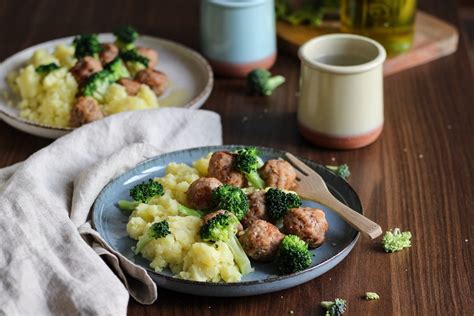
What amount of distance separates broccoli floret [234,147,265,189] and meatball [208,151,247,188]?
0.04ft

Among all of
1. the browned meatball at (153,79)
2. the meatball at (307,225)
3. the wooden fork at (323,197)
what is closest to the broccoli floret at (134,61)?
the browned meatball at (153,79)

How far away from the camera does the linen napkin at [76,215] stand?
4.83 ft

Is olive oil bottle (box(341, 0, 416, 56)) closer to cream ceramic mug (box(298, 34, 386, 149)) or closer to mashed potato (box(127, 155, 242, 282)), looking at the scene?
cream ceramic mug (box(298, 34, 386, 149))

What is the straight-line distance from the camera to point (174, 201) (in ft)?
5.58

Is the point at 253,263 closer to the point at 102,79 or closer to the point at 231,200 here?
the point at 231,200

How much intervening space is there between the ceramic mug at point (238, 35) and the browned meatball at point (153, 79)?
24cm

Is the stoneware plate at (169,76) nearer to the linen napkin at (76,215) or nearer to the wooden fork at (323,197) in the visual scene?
the linen napkin at (76,215)

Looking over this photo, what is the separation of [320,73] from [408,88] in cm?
56

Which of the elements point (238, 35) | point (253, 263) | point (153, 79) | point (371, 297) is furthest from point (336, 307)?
point (238, 35)

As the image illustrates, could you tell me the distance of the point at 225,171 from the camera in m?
1.78

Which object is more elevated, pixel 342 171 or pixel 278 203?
pixel 278 203

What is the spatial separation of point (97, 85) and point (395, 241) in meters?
0.96

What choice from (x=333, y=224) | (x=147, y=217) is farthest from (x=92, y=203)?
(x=333, y=224)

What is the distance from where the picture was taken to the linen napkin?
4.83 ft
